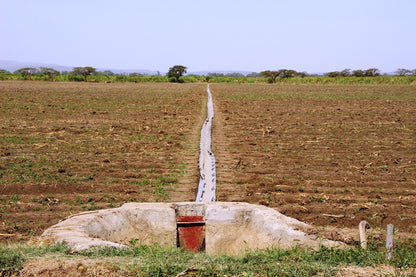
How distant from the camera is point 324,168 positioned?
27.5ft

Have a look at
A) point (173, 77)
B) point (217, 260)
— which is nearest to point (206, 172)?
point (217, 260)

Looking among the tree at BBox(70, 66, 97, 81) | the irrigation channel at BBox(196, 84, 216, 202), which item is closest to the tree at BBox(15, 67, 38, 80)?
the tree at BBox(70, 66, 97, 81)

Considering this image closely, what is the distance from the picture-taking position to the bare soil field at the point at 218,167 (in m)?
6.06

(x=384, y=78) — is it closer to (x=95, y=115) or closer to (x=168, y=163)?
(x=95, y=115)

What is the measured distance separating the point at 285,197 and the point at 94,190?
326 centimetres

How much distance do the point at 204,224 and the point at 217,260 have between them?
151cm

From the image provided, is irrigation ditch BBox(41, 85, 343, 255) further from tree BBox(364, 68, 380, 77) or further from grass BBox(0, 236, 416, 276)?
tree BBox(364, 68, 380, 77)

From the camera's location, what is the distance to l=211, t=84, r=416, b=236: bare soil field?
6.05 meters

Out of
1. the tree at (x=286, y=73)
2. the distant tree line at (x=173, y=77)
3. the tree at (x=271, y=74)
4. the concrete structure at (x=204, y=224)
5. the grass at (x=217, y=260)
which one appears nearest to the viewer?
the grass at (x=217, y=260)

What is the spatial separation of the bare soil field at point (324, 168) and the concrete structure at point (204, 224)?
45.4 inches

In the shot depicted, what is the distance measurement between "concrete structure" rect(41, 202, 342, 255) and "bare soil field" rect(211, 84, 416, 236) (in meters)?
1.15

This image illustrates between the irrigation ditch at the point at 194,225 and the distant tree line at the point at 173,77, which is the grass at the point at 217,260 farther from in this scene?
the distant tree line at the point at 173,77

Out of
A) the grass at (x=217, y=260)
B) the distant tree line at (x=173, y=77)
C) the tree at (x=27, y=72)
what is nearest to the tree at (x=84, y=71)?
the distant tree line at (x=173, y=77)

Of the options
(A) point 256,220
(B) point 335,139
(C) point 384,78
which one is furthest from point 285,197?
(C) point 384,78
